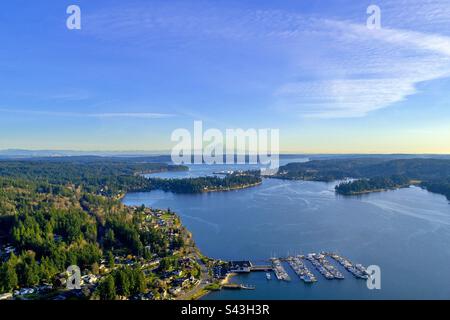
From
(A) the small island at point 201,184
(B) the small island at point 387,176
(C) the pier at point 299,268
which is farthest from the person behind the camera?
(A) the small island at point 201,184

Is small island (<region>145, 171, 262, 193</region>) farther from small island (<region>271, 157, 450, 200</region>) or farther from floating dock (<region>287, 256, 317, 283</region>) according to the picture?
floating dock (<region>287, 256, 317, 283</region>)

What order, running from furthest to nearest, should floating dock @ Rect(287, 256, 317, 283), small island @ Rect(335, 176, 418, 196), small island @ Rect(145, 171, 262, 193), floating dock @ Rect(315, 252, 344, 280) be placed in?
small island @ Rect(145, 171, 262, 193) → small island @ Rect(335, 176, 418, 196) → floating dock @ Rect(315, 252, 344, 280) → floating dock @ Rect(287, 256, 317, 283)

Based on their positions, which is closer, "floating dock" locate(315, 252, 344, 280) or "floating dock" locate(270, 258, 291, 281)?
"floating dock" locate(270, 258, 291, 281)

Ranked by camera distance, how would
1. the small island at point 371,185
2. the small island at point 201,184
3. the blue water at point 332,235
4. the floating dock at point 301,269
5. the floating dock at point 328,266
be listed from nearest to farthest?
the blue water at point 332,235, the floating dock at point 301,269, the floating dock at point 328,266, the small island at point 371,185, the small island at point 201,184

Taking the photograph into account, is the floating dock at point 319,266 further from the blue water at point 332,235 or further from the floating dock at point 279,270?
the floating dock at point 279,270

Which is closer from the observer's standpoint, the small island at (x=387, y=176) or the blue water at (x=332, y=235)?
the blue water at (x=332, y=235)

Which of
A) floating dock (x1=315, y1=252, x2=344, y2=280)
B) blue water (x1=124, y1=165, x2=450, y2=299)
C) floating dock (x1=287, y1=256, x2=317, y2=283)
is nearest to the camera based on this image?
blue water (x1=124, y1=165, x2=450, y2=299)

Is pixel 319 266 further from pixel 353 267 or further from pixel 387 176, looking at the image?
pixel 387 176

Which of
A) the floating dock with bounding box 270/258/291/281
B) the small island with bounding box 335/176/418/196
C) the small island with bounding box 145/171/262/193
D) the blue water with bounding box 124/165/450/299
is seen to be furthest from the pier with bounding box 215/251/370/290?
the small island with bounding box 145/171/262/193

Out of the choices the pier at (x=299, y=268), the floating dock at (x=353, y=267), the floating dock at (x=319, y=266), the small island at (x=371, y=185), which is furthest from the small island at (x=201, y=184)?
the floating dock at (x=353, y=267)
